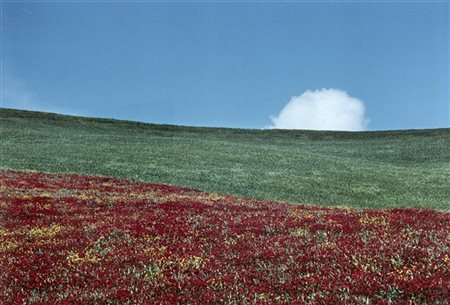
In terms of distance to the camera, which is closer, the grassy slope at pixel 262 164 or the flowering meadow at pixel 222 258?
the flowering meadow at pixel 222 258

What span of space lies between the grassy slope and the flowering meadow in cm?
2008

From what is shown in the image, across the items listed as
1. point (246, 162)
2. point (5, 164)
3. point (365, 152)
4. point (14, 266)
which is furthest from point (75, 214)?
point (365, 152)

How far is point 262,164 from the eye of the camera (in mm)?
55062

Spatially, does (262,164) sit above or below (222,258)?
above

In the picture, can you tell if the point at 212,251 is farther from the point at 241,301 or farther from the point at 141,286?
the point at 241,301

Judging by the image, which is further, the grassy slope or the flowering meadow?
the grassy slope

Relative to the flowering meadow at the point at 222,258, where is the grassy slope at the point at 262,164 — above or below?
above

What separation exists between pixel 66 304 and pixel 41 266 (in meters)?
3.46

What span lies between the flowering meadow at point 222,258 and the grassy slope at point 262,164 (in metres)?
20.1

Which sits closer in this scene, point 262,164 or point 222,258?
point 222,258

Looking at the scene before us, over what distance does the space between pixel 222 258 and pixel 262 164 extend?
143 feet

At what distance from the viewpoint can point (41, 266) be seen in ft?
39.2

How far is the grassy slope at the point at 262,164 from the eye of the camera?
131ft

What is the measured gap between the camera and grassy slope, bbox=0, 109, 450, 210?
4000cm
